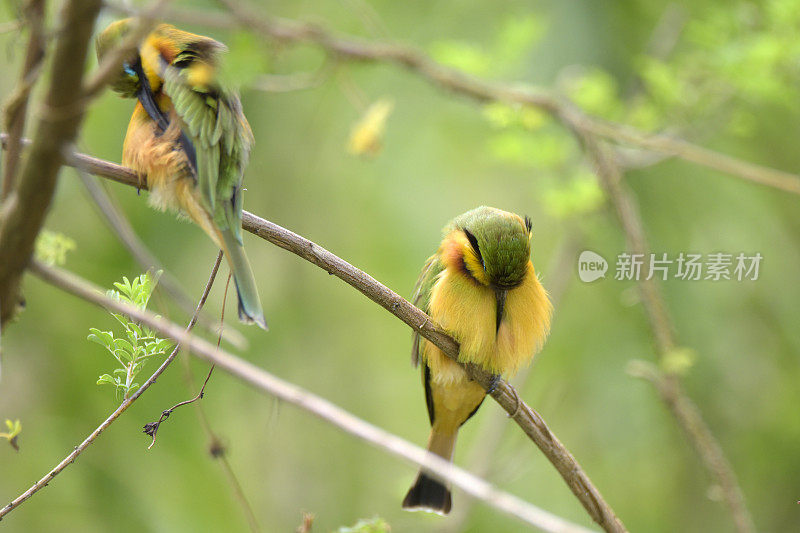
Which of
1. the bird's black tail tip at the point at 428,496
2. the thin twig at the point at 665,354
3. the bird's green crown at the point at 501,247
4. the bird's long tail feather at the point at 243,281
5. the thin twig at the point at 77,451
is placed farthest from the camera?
the bird's black tail tip at the point at 428,496

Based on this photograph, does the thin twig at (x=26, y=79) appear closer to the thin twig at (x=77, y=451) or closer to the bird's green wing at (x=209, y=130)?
the thin twig at (x=77, y=451)

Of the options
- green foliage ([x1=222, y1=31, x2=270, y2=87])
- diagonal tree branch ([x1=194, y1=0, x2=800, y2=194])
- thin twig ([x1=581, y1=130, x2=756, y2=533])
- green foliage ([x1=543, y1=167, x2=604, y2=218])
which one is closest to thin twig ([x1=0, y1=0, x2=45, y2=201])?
green foliage ([x1=222, y1=31, x2=270, y2=87])

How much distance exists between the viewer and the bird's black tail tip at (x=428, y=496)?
337 cm

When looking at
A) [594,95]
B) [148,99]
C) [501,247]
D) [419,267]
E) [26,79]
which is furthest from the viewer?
[419,267]

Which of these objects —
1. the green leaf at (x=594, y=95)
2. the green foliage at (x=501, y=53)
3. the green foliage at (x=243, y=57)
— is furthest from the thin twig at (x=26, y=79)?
the green leaf at (x=594, y=95)

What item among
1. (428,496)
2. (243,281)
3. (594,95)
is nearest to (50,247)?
(243,281)

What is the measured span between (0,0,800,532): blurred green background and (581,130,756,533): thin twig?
13.6 inches

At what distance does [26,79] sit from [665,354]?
113 inches

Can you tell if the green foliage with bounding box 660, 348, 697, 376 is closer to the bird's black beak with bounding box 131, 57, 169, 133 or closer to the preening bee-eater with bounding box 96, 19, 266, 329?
the preening bee-eater with bounding box 96, 19, 266, 329

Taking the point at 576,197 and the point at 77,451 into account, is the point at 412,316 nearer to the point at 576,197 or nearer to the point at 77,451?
the point at 77,451

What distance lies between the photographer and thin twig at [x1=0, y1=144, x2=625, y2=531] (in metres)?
1.73

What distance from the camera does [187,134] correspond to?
2143mm

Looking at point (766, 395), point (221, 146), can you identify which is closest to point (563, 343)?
point (766, 395)

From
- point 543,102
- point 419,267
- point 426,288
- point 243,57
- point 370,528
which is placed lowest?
point 370,528
